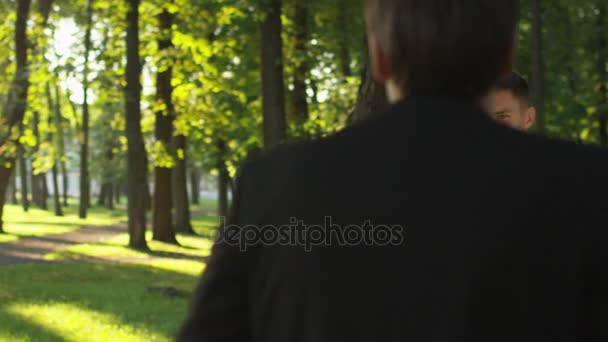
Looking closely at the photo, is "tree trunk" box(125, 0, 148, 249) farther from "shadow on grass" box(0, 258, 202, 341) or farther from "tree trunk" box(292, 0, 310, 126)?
"tree trunk" box(292, 0, 310, 126)

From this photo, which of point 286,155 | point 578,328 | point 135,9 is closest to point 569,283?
point 578,328

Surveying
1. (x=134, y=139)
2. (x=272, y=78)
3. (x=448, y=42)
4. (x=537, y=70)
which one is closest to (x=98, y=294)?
(x=272, y=78)

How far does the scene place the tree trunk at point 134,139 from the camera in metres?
21.4

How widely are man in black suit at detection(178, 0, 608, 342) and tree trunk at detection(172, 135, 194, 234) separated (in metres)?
26.0

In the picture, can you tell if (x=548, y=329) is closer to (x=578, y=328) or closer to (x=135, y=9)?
(x=578, y=328)

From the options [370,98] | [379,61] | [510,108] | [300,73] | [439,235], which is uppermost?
[300,73]

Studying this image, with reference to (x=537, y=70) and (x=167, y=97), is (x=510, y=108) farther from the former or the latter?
(x=167, y=97)

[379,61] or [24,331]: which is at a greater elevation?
[379,61]

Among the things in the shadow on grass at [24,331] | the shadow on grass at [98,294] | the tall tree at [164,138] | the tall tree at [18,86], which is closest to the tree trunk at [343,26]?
the tall tree at [164,138]

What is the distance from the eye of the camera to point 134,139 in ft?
72.2

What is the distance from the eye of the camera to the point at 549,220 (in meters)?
1.55

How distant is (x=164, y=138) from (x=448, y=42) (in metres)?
23.2

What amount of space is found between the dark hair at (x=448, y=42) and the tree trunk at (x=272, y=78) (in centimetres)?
1471

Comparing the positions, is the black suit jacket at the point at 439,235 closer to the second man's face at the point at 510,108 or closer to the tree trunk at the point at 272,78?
the second man's face at the point at 510,108
